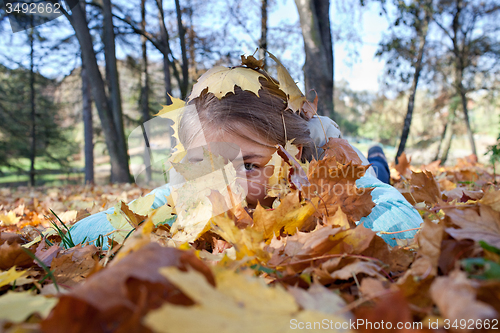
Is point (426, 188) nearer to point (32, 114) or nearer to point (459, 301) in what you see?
point (459, 301)

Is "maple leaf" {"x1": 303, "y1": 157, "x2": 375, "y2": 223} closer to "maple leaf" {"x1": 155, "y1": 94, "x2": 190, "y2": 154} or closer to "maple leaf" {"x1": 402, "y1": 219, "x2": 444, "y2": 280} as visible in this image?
"maple leaf" {"x1": 402, "y1": 219, "x2": 444, "y2": 280}

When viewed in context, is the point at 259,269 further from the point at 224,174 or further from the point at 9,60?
the point at 9,60

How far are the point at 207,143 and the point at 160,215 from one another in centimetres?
56

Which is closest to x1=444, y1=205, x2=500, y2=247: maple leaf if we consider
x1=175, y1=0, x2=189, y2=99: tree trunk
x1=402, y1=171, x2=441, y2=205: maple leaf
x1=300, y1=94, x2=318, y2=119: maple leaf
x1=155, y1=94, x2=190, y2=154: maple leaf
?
x1=402, y1=171, x2=441, y2=205: maple leaf

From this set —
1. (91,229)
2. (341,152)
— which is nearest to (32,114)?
(91,229)

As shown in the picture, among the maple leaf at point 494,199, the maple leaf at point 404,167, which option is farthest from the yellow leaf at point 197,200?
the maple leaf at point 404,167

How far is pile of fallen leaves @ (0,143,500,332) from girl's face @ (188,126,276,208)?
1.39ft

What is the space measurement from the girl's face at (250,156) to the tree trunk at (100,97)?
5.12m

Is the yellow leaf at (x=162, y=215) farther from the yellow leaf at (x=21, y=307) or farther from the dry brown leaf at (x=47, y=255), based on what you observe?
the yellow leaf at (x=21, y=307)

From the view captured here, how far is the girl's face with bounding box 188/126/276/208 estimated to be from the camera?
130 centimetres

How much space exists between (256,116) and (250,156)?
23cm

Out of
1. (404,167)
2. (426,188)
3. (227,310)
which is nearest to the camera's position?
(227,310)

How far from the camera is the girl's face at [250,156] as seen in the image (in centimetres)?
130

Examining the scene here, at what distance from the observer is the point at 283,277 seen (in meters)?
0.53
